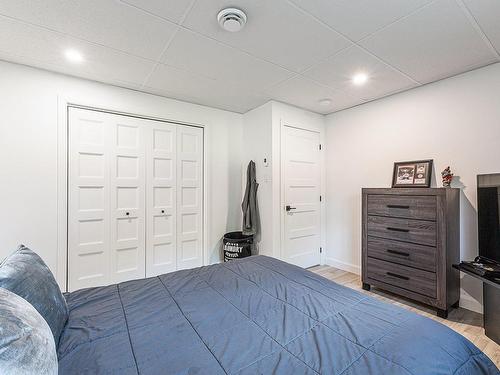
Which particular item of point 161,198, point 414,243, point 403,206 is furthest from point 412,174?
point 161,198

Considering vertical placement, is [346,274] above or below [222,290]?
below

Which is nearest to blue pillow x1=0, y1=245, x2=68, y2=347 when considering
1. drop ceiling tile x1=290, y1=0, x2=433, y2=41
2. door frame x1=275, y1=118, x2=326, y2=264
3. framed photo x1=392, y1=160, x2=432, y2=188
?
drop ceiling tile x1=290, y1=0, x2=433, y2=41

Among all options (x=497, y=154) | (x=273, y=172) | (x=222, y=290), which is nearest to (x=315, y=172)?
(x=273, y=172)

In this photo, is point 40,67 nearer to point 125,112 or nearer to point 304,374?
point 125,112

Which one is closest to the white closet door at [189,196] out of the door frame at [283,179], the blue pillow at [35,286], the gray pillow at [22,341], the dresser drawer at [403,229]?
the door frame at [283,179]

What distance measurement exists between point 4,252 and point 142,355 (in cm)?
235

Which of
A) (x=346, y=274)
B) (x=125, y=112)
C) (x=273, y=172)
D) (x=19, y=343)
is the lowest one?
(x=346, y=274)

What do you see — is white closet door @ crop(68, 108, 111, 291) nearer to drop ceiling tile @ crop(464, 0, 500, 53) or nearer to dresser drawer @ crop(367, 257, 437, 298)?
dresser drawer @ crop(367, 257, 437, 298)

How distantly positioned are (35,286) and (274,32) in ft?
6.90

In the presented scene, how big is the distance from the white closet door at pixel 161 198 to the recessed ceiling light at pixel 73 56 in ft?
3.12

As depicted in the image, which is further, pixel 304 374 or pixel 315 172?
pixel 315 172

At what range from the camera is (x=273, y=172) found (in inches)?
127

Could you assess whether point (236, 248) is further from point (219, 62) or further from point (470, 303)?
point (470, 303)

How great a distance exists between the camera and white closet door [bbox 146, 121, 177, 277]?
3.02 meters
